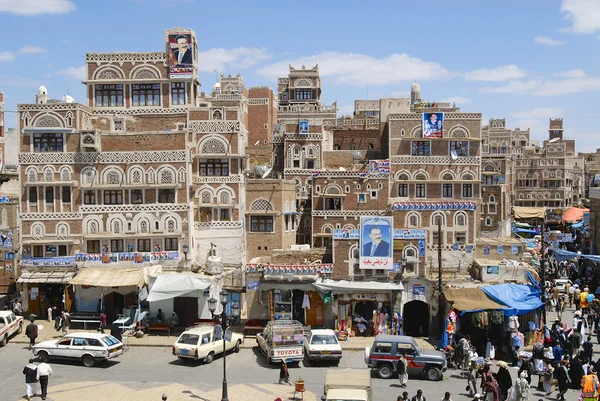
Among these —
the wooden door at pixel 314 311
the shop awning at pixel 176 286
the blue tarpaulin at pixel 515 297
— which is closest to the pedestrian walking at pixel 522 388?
the blue tarpaulin at pixel 515 297

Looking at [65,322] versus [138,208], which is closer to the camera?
[65,322]

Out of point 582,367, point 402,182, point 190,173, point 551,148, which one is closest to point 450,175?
point 402,182

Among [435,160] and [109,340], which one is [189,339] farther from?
[435,160]

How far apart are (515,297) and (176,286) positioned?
56.5ft

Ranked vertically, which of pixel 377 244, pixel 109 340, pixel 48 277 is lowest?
pixel 109 340

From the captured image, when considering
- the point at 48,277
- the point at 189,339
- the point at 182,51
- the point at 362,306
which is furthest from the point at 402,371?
the point at 182,51

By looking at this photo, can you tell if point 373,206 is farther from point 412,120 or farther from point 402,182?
point 412,120

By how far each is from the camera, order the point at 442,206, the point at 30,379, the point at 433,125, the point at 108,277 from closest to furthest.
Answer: the point at 30,379 → the point at 108,277 → the point at 442,206 → the point at 433,125

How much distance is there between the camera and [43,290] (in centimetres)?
3812

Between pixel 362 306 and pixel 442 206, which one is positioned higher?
pixel 442 206

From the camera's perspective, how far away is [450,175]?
182 feet

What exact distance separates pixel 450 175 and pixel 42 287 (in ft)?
108

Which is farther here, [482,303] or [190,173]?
[190,173]

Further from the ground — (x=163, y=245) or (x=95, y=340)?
(x=163, y=245)
